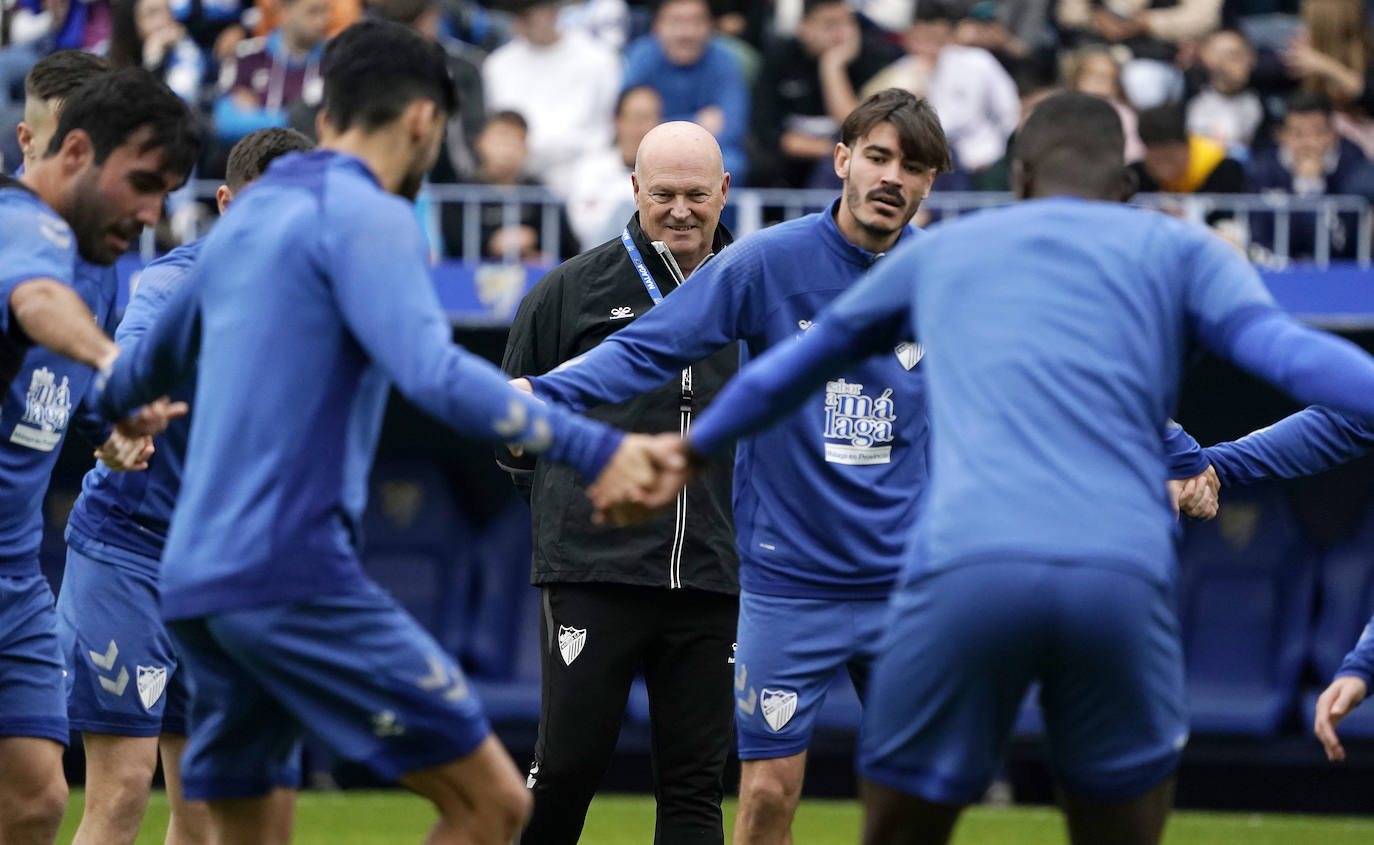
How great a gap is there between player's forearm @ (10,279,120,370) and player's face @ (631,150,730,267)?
2.37m

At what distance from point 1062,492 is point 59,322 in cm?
247

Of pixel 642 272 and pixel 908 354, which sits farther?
pixel 642 272

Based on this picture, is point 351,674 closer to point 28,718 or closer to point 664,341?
point 28,718

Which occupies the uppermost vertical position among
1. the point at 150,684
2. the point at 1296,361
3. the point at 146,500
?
the point at 1296,361

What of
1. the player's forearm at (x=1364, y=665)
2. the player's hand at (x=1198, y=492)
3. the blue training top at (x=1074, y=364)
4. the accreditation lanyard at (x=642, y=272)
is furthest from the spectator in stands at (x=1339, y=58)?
the blue training top at (x=1074, y=364)

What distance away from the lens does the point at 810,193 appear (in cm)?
1025

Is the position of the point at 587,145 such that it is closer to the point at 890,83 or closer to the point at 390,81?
the point at 890,83

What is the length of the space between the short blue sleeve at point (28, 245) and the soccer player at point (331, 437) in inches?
22.4

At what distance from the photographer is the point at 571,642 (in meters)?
6.32

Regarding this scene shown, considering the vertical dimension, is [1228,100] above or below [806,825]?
above

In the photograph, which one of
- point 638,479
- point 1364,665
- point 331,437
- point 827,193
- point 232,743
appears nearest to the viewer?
point 331,437

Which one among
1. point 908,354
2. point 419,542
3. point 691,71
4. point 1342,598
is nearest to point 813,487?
point 908,354

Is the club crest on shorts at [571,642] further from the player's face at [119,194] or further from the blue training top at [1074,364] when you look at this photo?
the blue training top at [1074,364]

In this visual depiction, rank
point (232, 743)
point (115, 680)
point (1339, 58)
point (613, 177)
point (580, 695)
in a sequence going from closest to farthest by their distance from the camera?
point (232, 743), point (115, 680), point (580, 695), point (613, 177), point (1339, 58)
